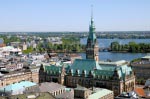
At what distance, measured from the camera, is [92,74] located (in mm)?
65062

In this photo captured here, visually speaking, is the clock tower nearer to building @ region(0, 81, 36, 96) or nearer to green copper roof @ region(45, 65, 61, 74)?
green copper roof @ region(45, 65, 61, 74)

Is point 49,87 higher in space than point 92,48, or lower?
lower

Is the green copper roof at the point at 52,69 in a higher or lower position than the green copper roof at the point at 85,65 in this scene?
lower

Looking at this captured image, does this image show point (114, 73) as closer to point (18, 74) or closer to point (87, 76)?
point (87, 76)

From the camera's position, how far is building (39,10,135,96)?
62719mm

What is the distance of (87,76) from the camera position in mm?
65938

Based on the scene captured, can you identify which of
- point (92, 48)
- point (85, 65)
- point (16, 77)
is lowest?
point (16, 77)

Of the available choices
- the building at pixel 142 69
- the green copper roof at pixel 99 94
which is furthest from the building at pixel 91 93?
the building at pixel 142 69

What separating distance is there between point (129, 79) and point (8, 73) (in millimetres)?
34068

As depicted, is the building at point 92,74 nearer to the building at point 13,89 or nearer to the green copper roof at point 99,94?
the green copper roof at point 99,94

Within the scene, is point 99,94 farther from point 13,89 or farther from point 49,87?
point 13,89

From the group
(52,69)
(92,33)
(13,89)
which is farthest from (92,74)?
(13,89)

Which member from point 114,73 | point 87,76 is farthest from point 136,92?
point 87,76

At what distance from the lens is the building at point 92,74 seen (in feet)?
206
